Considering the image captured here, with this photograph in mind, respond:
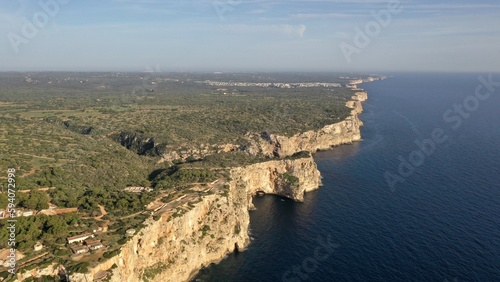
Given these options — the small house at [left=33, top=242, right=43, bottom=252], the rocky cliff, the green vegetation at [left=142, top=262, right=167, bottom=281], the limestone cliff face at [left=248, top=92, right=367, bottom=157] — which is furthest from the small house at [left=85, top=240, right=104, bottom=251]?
the limestone cliff face at [left=248, top=92, right=367, bottom=157]

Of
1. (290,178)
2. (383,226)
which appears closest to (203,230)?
(290,178)

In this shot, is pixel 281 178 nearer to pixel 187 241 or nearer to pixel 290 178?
pixel 290 178

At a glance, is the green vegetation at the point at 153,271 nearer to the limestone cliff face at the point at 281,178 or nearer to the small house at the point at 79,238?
the small house at the point at 79,238

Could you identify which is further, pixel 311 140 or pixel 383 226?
pixel 311 140

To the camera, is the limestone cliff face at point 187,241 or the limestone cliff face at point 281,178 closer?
the limestone cliff face at point 187,241

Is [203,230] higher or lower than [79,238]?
lower

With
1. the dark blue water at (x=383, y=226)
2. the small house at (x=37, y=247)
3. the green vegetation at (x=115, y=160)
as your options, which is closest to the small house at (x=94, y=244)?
the green vegetation at (x=115, y=160)

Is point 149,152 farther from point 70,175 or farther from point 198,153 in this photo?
point 70,175

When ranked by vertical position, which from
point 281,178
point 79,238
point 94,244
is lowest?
point 281,178
